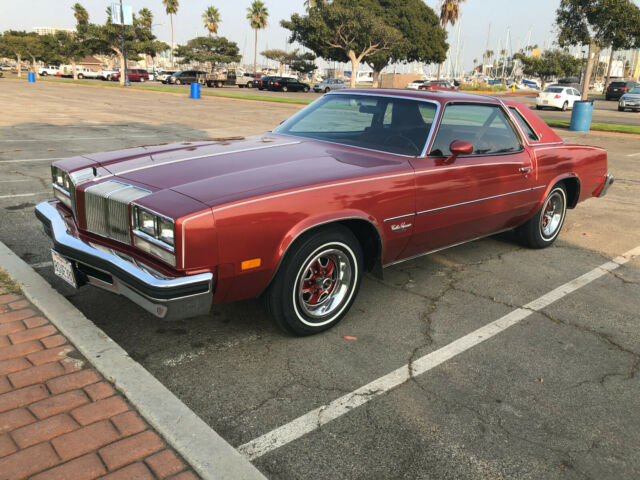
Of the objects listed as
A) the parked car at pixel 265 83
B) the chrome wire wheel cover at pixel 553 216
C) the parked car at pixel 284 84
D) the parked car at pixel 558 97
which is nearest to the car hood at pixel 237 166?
the chrome wire wheel cover at pixel 553 216

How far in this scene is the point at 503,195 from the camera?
4.48 metres

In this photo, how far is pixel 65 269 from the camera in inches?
127

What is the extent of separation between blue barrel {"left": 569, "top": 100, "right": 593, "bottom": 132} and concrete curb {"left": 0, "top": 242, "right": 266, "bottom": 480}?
18.4 metres

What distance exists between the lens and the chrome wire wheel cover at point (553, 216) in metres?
5.39

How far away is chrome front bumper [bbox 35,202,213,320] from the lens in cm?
269

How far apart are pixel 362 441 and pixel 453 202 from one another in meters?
2.10

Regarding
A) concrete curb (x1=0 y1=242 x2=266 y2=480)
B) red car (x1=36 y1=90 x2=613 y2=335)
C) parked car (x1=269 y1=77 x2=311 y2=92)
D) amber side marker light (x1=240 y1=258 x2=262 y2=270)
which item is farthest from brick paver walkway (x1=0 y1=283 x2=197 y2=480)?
parked car (x1=269 y1=77 x2=311 y2=92)

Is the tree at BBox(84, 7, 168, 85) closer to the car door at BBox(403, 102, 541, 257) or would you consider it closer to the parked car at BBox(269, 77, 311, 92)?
the parked car at BBox(269, 77, 311, 92)

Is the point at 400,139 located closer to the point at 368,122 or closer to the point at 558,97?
the point at 368,122

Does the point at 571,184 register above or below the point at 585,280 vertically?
above

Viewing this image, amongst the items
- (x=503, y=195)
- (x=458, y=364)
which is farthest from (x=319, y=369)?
(x=503, y=195)

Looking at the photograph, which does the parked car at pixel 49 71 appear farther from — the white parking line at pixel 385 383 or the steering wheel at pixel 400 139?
the white parking line at pixel 385 383

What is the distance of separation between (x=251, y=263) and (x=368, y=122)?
2.01 metres

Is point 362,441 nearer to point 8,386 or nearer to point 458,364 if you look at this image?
point 458,364
